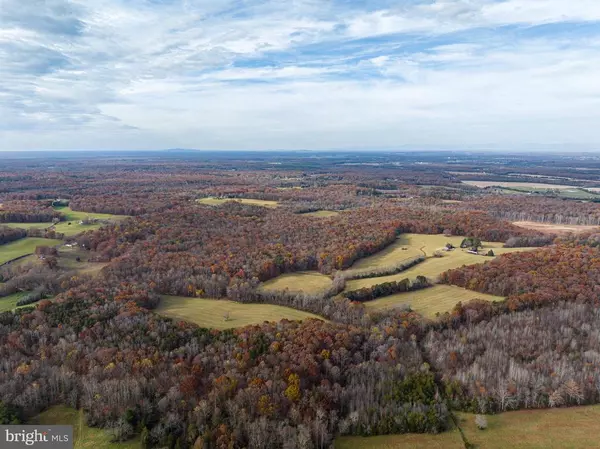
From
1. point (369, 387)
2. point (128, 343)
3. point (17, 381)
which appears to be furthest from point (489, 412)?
point (17, 381)

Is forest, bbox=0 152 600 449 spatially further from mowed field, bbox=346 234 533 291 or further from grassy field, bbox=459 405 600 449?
grassy field, bbox=459 405 600 449

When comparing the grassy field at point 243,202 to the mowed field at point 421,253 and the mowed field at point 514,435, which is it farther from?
the mowed field at point 514,435

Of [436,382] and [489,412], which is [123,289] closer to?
[436,382]

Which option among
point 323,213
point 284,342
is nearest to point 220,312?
point 284,342

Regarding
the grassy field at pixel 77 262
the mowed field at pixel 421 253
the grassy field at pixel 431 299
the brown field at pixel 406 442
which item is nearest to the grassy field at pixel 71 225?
the grassy field at pixel 77 262

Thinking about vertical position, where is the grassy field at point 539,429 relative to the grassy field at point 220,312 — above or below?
below

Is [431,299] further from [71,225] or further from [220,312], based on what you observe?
[71,225]
